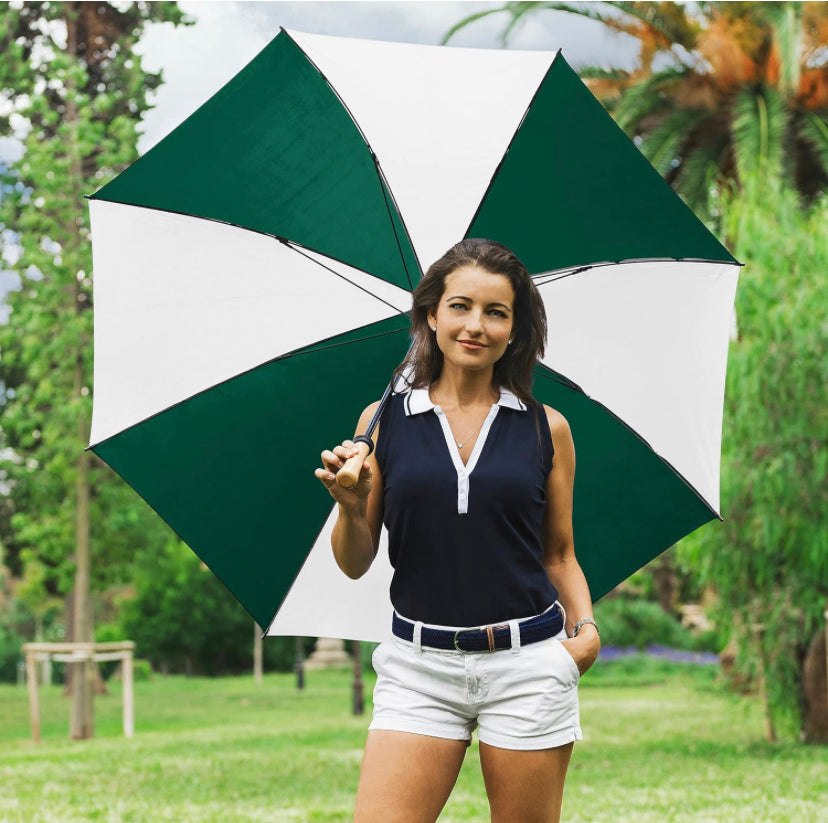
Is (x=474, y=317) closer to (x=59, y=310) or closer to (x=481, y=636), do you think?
(x=481, y=636)

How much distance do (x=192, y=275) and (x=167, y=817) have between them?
16.5 ft

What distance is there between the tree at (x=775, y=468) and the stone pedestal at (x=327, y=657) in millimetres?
13879

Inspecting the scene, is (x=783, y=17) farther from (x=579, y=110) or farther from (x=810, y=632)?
(x=579, y=110)

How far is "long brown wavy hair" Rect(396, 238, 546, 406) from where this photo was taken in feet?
9.13

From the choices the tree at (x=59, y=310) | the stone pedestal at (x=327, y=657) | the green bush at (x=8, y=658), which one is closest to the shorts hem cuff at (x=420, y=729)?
the tree at (x=59, y=310)

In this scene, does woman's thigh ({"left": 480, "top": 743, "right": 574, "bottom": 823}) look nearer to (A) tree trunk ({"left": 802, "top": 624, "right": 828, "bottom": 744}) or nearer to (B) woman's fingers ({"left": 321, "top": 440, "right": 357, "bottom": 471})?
(B) woman's fingers ({"left": 321, "top": 440, "right": 357, "bottom": 471})

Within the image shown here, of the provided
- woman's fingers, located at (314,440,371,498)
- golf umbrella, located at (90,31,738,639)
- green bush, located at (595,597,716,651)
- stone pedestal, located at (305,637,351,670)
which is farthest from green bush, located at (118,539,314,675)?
woman's fingers, located at (314,440,371,498)

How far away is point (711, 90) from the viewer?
16438 mm

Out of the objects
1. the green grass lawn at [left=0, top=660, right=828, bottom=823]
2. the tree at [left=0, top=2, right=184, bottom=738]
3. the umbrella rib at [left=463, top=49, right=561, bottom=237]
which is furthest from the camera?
the tree at [left=0, top=2, right=184, bottom=738]

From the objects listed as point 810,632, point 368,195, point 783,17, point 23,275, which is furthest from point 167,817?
point 783,17

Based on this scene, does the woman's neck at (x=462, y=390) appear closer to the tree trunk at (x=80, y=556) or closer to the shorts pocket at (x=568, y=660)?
the shorts pocket at (x=568, y=660)

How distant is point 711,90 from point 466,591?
1526 cm

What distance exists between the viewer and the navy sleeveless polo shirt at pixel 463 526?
8.41ft

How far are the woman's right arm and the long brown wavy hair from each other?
0.17 metres
